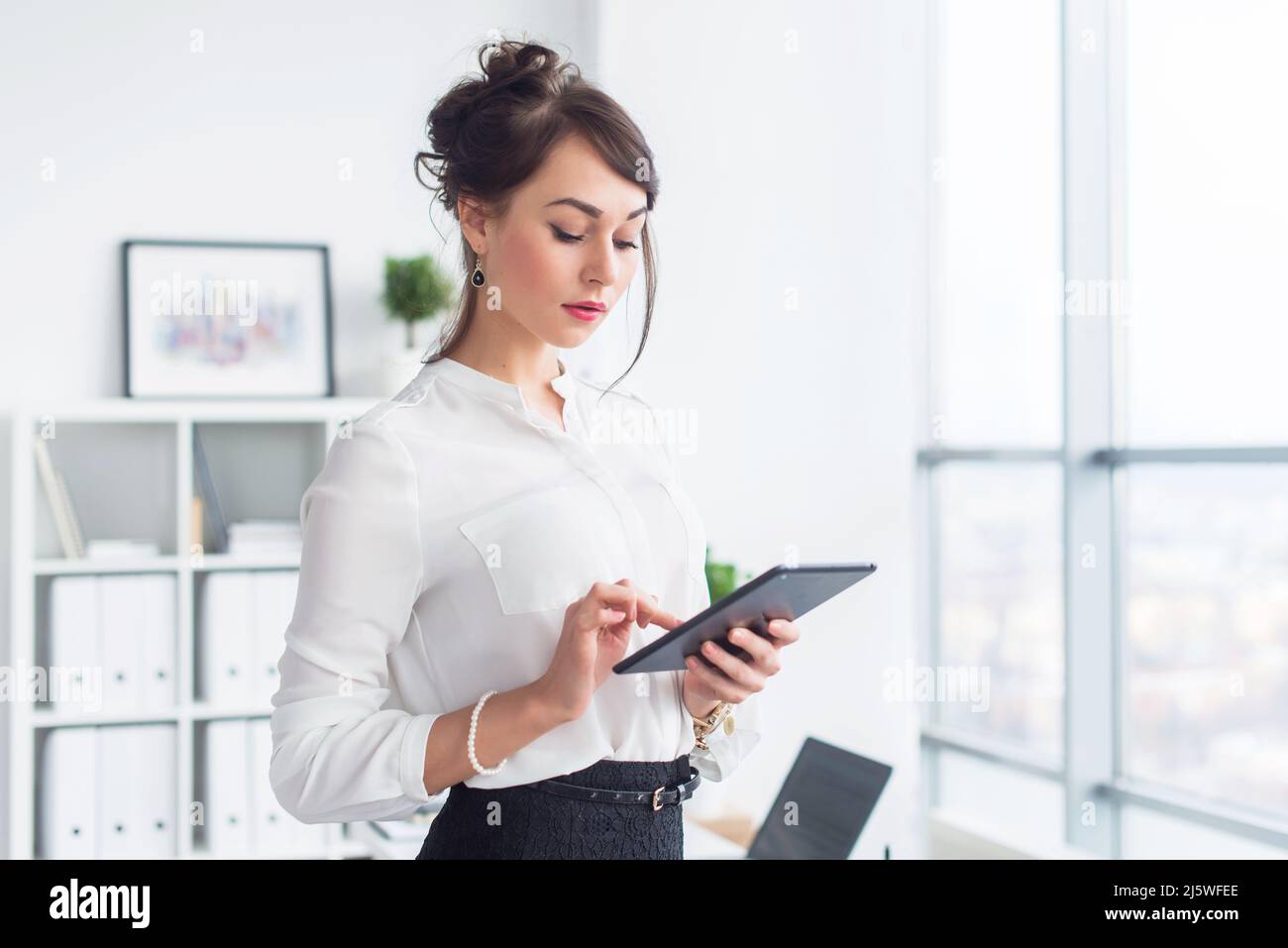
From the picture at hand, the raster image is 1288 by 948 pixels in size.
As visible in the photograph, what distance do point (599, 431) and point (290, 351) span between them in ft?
8.56

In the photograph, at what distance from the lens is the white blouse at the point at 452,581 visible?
114 cm

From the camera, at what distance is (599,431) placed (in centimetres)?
144

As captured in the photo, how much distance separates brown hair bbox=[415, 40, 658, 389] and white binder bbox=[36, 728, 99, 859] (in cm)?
253

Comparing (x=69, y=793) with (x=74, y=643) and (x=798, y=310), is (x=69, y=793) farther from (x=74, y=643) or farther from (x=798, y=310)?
(x=798, y=310)

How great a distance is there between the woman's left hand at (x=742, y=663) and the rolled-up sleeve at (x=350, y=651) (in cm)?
28

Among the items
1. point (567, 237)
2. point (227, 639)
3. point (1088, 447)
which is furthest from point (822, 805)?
point (227, 639)

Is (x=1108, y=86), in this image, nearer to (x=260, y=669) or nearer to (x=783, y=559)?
(x=783, y=559)

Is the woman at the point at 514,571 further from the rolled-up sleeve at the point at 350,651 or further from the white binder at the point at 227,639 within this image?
the white binder at the point at 227,639

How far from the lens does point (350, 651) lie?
1.15 meters

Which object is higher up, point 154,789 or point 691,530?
point 691,530

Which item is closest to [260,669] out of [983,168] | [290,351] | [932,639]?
[290,351]

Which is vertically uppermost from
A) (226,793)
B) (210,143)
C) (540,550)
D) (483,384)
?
(210,143)

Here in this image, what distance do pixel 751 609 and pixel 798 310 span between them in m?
2.95
